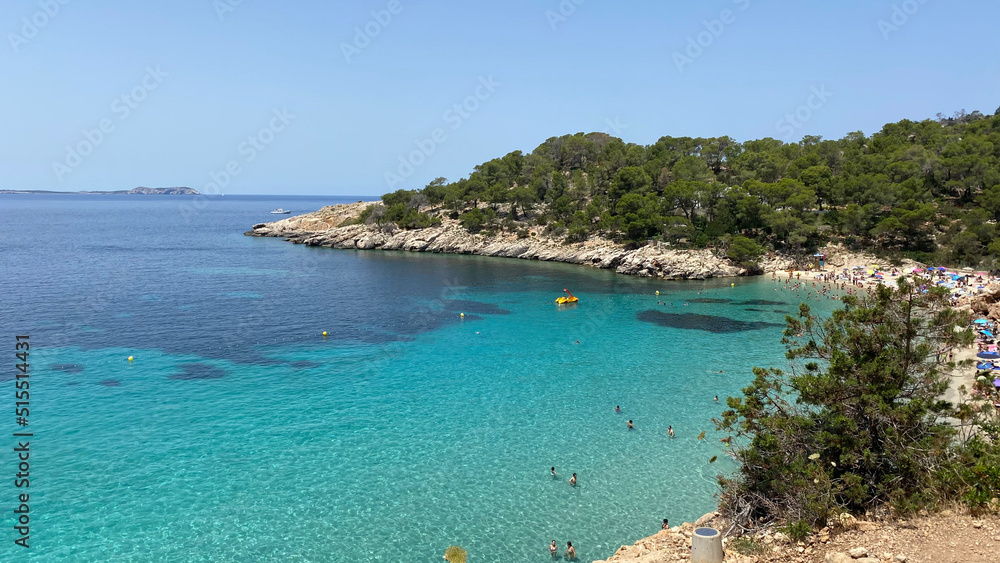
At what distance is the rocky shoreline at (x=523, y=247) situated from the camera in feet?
241

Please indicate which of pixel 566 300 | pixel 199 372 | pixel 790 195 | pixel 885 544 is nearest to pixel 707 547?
pixel 885 544

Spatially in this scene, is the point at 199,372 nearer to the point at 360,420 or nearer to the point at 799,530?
the point at 360,420

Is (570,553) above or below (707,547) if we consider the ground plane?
below

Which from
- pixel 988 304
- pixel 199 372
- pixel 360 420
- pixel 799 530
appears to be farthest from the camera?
pixel 988 304

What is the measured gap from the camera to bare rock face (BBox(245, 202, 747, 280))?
7412 cm

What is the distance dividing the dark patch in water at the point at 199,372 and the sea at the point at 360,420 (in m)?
0.19

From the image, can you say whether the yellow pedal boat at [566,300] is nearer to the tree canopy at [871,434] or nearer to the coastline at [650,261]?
the coastline at [650,261]

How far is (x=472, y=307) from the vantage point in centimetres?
5541

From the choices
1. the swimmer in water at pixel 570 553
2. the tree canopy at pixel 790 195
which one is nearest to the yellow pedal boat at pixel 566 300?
the tree canopy at pixel 790 195

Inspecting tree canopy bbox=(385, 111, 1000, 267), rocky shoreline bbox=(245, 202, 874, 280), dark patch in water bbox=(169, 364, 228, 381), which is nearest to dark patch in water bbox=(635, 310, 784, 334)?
rocky shoreline bbox=(245, 202, 874, 280)

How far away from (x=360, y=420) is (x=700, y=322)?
3240 centimetres

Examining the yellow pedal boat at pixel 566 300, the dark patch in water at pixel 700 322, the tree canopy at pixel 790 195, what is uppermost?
the tree canopy at pixel 790 195

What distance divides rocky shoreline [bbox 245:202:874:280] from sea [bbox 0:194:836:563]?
15.7 m

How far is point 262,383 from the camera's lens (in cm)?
3297
